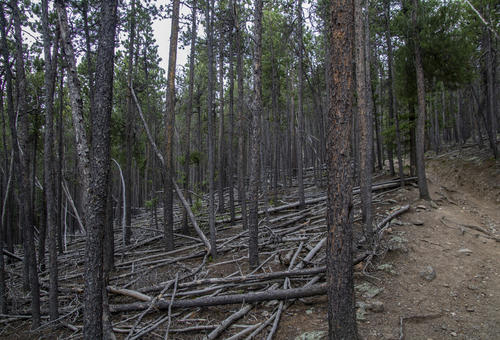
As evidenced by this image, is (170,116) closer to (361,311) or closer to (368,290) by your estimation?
(368,290)

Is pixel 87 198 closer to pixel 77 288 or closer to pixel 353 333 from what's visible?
pixel 353 333

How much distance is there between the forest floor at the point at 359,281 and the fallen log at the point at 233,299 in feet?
0.52

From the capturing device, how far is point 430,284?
581cm

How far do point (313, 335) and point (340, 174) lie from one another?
254 centimetres

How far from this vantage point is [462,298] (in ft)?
17.5

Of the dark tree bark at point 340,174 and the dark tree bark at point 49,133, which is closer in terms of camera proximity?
the dark tree bark at point 340,174

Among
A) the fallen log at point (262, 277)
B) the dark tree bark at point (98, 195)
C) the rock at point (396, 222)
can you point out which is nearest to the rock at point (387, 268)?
the fallen log at point (262, 277)

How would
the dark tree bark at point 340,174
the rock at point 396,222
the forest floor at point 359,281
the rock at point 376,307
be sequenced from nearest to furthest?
the dark tree bark at point 340,174, the forest floor at point 359,281, the rock at point 376,307, the rock at point 396,222

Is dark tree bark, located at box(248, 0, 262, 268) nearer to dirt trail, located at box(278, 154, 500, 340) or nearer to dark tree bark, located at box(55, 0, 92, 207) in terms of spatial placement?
dirt trail, located at box(278, 154, 500, 340)

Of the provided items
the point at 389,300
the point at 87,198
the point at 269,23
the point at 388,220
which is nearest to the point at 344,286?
the point at 389,300

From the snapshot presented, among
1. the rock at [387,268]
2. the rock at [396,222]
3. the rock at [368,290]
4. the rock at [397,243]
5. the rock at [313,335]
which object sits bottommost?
the rock at [313,335]

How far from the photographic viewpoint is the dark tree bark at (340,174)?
380 centimetres

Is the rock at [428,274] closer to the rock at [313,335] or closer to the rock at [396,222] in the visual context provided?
the rock at [396,222]

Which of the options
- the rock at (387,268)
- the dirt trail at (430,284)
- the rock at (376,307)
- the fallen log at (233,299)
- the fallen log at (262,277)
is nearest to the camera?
the dirt trail at (430,284)
